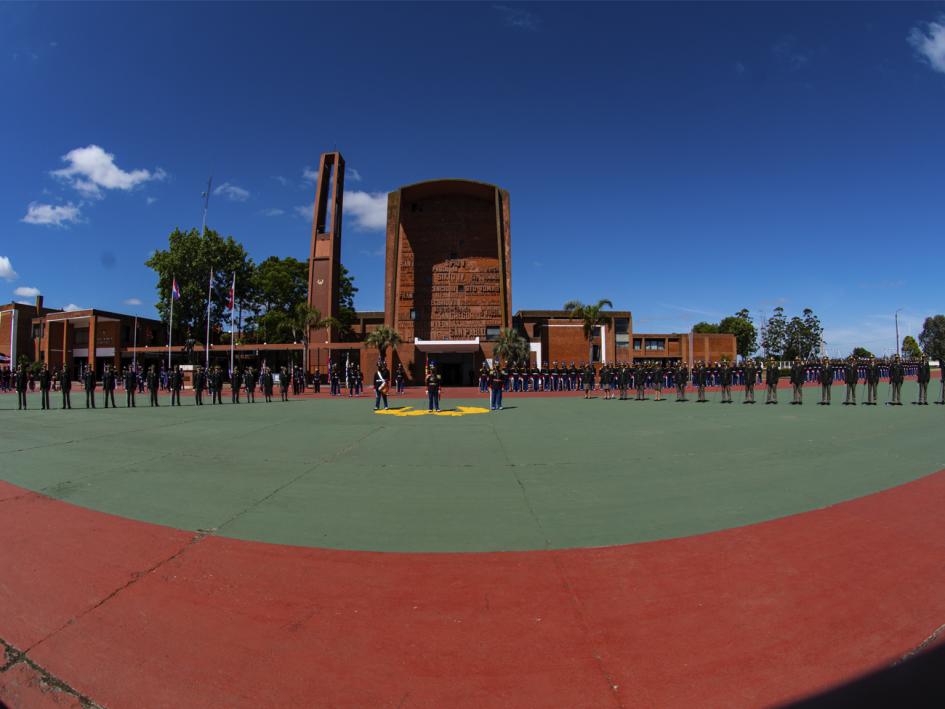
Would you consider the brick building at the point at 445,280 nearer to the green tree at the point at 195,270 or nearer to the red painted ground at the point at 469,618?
the green tree at the point at 195,270

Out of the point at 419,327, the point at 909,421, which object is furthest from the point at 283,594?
the point at 419,327

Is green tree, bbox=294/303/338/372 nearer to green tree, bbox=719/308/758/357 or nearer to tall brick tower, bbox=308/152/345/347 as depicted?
tall brick tower, bbox=308/152/345/347

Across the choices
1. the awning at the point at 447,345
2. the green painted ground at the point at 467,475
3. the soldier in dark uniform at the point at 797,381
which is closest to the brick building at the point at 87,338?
the awning at the point at 447,345

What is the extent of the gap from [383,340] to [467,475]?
4141cm

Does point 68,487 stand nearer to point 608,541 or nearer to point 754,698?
point 608,541

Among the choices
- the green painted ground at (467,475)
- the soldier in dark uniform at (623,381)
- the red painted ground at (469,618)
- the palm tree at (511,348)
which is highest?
the palm tree at (511,348)

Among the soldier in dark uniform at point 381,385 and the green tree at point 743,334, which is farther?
the green tree at point 743,334

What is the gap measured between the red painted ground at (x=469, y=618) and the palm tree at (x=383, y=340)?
4327cm

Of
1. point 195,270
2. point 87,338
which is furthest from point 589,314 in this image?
point 87,338

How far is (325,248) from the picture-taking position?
60844 mm

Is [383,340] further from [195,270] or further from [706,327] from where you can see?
[706,327]

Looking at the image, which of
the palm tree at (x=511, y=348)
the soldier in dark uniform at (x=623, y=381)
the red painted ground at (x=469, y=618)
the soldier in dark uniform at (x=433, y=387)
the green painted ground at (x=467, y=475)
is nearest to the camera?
the red painted ground at (x=469, y=618)

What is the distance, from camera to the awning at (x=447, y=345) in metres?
50.6

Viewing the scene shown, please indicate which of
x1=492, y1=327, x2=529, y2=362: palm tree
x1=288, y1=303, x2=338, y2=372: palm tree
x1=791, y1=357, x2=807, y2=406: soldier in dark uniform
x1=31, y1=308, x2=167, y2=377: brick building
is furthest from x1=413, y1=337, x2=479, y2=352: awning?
x1=31, y1=308, x2=167, y2=377: brick building
